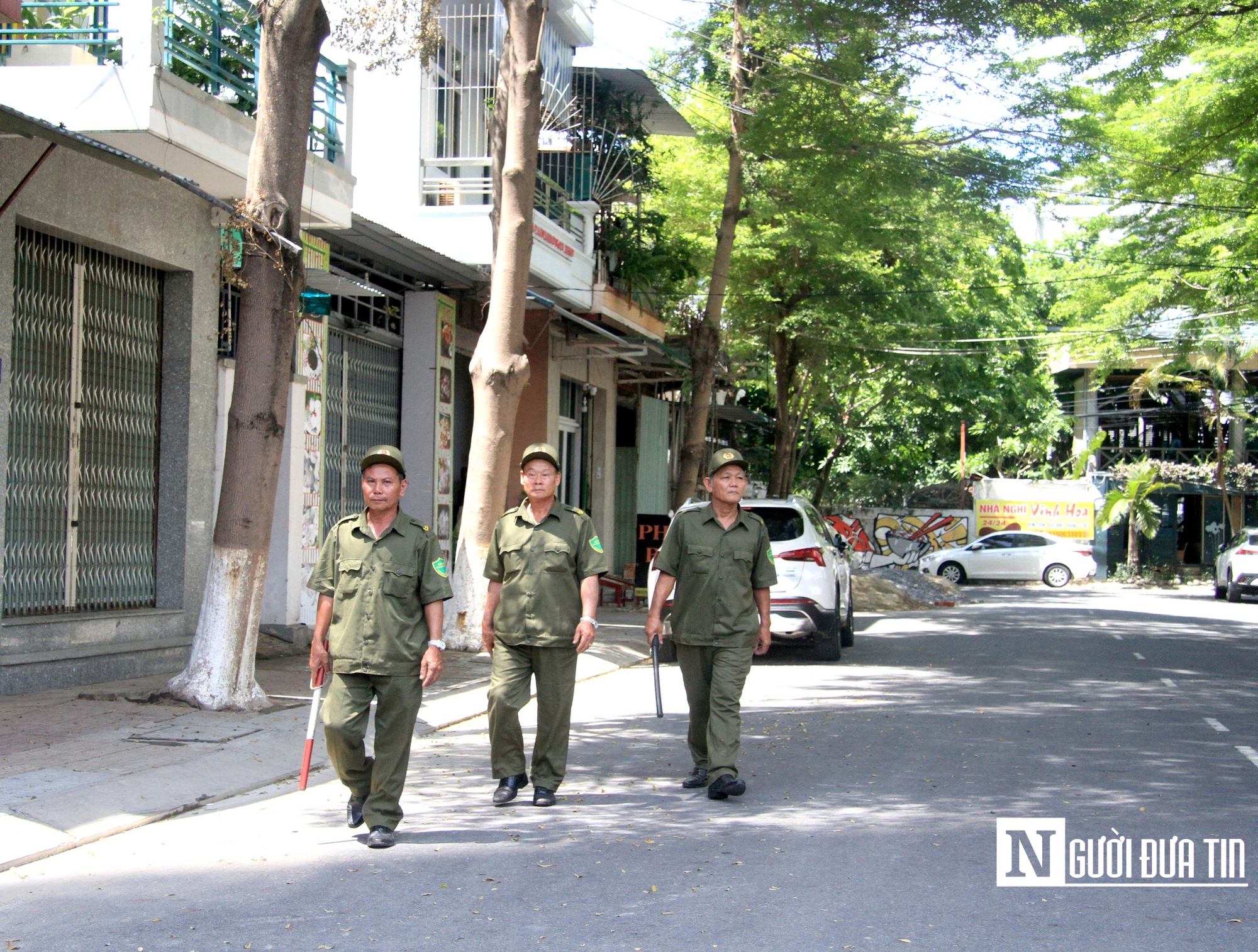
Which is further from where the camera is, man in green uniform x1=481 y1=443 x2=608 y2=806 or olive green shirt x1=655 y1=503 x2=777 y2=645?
olive green shirt x1=655 y1=503 x2=777 y2=645

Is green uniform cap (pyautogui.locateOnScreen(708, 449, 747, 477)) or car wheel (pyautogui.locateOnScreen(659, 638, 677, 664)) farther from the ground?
green uniform cap (pyautogui.locateOnScreen(708, 449, 747, 477))

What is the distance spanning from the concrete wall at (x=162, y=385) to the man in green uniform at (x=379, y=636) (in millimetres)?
4734

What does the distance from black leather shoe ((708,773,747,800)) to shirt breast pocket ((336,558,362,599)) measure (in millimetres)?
2216

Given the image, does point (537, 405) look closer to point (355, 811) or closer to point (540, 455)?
point (540, 455)

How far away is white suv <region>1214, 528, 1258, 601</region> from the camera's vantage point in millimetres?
24953

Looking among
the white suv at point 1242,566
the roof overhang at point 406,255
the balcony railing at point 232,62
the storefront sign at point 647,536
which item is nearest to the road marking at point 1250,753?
the balcony railing at point 232,62

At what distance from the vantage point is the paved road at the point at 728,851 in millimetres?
4574

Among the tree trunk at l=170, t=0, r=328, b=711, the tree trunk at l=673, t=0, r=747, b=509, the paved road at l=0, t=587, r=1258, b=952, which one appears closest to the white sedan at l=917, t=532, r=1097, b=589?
the tree trunk at l=673, t=0, r=747, b=509

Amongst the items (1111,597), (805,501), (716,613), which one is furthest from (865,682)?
(1111,597)

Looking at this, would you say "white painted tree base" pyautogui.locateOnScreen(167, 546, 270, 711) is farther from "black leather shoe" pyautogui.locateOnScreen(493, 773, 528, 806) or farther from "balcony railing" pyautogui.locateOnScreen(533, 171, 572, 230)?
"balcony railing" pyautogui.locateOnScreen(533, 171, 572, 230)

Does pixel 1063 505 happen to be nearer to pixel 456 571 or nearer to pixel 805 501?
pixel 805 501

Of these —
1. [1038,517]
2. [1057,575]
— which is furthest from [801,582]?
[1038,517]

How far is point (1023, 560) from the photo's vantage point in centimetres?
3278

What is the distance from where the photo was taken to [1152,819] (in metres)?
6.23
